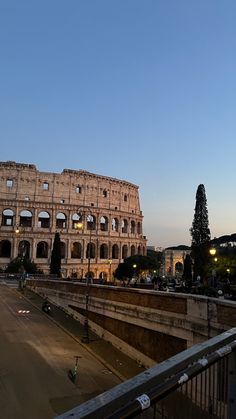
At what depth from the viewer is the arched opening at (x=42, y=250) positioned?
97.0 m

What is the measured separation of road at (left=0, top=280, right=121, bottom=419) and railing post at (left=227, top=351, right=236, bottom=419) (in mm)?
14455

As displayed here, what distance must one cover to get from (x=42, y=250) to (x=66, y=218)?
950 centimetres

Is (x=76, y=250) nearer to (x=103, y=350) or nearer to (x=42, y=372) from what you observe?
(x=103, y=350)

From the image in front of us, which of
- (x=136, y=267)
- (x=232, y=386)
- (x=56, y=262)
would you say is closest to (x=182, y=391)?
(x=232, y=386)

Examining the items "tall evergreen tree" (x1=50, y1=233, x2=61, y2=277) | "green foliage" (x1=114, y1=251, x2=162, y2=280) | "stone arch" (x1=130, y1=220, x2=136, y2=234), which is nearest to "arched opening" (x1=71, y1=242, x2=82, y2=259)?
"green foliage" (x1=114, y1=251, x2=162, y2=280)

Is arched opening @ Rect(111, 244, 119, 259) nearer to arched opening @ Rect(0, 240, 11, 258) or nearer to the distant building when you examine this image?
arched opening @ Rect(0, 240, 11, 258)

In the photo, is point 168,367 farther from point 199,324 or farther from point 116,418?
point 199,324

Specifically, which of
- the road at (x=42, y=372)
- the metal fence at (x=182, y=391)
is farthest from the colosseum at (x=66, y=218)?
the metal fence at (x=182, y=391)

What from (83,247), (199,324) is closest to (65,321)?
(199,324)

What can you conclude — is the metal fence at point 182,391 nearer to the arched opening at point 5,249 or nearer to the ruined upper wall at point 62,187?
the ruined upper wall at point 62,187

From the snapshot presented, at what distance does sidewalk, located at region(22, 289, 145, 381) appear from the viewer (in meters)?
24.1

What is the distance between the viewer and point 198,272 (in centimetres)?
6412

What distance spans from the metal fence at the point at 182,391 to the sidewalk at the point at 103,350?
63.0ft

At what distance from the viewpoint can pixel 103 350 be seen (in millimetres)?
28609
